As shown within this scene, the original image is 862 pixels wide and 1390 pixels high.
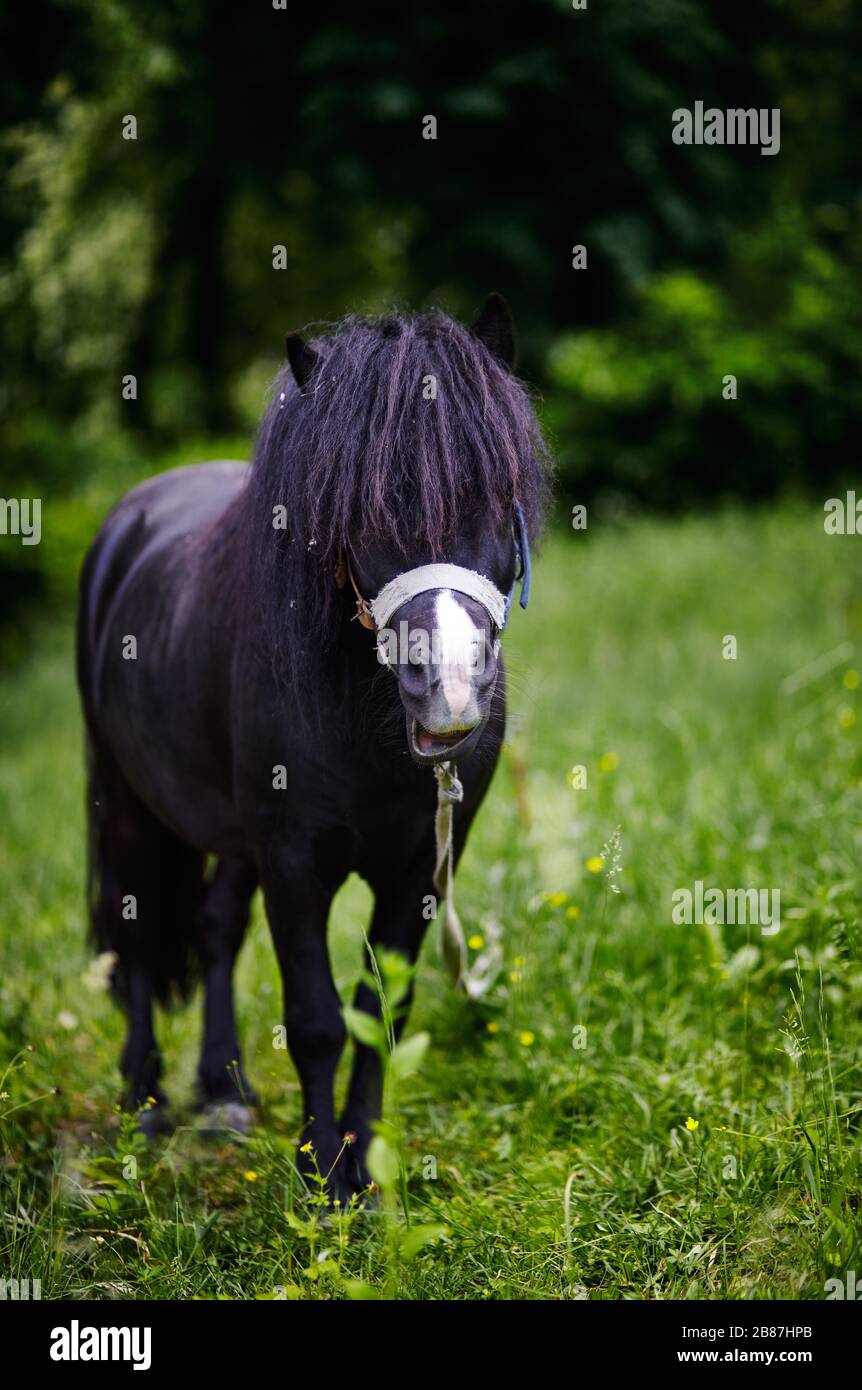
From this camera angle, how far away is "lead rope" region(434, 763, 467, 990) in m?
2.55

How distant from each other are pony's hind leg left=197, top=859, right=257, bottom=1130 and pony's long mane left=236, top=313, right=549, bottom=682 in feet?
4.74

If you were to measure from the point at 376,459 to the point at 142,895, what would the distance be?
2.11 metres

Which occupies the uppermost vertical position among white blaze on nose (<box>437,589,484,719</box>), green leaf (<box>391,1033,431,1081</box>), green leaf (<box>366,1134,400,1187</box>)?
white blaze on nose (<box>437,589,484,719</box>)

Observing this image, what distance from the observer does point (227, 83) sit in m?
14.0

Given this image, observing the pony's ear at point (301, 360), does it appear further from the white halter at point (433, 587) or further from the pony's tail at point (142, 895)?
the pony's tail at point (142, 895)

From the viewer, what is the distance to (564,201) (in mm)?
13555

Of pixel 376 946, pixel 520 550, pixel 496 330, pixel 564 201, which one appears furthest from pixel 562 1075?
pixel 564 201

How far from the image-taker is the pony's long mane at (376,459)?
2.33 meters

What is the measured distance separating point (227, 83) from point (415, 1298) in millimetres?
14602

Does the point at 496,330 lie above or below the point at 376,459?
above

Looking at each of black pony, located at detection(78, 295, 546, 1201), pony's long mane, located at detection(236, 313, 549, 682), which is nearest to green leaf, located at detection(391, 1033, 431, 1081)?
black pony, located at detection(78, 295, 546, 1201)

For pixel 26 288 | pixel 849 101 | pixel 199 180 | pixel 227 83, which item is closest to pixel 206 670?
pixel 26 288

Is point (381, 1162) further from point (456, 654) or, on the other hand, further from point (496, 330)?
point (496, 330)

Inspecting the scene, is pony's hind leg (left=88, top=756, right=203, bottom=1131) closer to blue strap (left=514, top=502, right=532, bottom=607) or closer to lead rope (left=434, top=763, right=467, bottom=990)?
lead rope (left=434, top=763, right=467, bottom=990)
